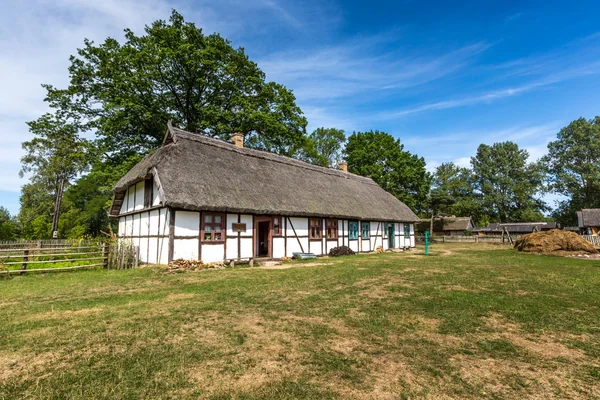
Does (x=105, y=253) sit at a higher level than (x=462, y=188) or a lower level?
lower

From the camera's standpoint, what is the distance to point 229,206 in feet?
45.2

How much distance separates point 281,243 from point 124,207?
9.91 m

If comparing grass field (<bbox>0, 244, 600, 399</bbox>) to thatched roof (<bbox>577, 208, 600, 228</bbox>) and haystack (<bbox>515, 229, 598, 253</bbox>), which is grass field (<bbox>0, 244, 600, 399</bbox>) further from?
thatched roof (<bbox>577, 208, 600, 228</bbox>)

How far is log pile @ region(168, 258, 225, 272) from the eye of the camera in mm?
11852

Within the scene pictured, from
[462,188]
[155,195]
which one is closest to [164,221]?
[155,195]

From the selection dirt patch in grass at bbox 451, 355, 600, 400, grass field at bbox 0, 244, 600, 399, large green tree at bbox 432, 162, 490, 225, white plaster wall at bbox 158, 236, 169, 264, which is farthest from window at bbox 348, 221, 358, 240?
large green tree at bbox 432, 162, 490, 225

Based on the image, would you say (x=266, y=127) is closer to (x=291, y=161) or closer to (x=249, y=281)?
(x=291, y=161)

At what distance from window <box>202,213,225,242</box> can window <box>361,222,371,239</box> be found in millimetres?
11610

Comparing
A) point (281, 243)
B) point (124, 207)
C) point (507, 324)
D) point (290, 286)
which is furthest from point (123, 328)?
point (124, 207)

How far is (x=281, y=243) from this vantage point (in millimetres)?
16516

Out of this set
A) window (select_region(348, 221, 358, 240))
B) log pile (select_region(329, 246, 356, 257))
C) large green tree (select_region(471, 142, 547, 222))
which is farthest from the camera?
large green tree (select_region(471, 142, 547, 222))

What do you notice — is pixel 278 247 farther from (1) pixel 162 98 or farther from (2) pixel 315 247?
(1) pixel 162 98

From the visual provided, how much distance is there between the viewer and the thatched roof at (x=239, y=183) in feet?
44.2

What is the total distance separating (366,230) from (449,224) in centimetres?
3881
